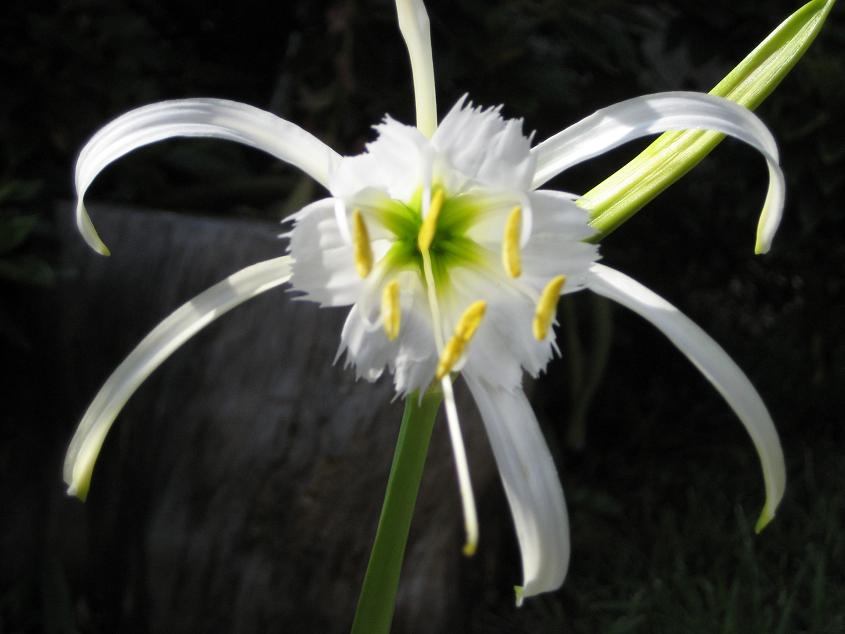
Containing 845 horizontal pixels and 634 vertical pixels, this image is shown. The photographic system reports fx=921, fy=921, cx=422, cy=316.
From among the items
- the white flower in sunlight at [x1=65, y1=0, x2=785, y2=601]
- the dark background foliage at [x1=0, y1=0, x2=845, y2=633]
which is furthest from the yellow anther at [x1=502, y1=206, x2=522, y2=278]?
the dark background foliage at [x1=0, y1=0, x2=845, y2=633]

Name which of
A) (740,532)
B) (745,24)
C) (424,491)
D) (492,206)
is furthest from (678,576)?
(492,206)

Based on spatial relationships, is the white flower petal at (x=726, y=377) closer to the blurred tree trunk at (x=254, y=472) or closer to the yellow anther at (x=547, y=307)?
the yellow anther at (x=547, y=307)

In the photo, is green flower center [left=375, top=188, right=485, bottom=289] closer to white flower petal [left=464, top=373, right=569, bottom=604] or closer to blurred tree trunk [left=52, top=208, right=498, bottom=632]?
white flower petal [left=464, top=373, right=569, bottom=604]

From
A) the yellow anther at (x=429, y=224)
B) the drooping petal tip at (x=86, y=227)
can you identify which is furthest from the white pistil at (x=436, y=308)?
the drooping petal tip at (x=86, y=227)

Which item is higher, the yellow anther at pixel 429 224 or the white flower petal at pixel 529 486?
the yellow anther at pixel 429 224

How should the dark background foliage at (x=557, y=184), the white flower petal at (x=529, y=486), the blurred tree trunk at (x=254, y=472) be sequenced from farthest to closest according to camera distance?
the dark background foliage at (x=557, y=184) < the blurred tree trunk at (x=254, y=472) < the white flower petal at (x=529, y=486)

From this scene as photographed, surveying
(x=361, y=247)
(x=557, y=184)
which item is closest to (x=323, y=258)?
(x=361, y=247)

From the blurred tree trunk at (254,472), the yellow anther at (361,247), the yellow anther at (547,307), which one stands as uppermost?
the blurred tree trunk at (254,472)
